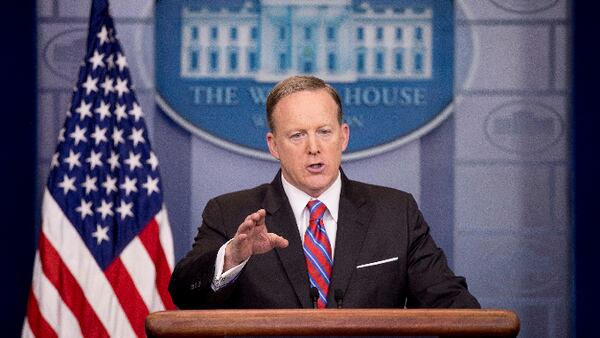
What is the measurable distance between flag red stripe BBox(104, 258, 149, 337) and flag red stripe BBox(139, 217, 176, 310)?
9cm

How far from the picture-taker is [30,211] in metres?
3.96

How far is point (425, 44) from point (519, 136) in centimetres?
62

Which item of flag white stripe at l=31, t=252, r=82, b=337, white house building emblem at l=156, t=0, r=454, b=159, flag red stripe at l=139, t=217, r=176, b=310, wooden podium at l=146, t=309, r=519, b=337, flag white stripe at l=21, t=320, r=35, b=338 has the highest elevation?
white house building emblem at l=156, t=0, r=454, b=159

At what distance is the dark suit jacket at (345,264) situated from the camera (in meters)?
2.03

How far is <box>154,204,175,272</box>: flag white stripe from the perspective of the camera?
3.69 meters

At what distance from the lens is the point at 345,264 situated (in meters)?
2.12

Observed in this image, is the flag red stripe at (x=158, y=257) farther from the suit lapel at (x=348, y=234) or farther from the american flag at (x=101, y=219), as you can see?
the suit lapel at (x=348, y=234)

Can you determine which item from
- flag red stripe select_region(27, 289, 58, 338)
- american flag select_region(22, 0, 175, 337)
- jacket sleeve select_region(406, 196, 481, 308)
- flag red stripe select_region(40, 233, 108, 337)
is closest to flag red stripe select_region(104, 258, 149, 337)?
american flag select_region(22, 0, 175, 337)

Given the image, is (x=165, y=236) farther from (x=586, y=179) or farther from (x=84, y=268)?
(x=586, y=179)

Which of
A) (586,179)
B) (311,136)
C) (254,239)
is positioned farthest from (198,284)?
(586,179)

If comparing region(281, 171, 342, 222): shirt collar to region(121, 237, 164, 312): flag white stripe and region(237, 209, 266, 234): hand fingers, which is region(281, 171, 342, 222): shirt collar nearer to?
region(237, 209, 266, 234): hand fingers

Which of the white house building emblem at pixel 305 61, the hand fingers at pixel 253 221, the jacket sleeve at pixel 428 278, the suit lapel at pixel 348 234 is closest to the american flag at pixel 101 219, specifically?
the white house building emblem at pixel 305 61

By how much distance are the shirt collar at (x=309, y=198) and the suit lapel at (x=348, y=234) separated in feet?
0.06

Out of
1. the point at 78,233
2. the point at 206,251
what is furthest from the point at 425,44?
the point at 206,251
